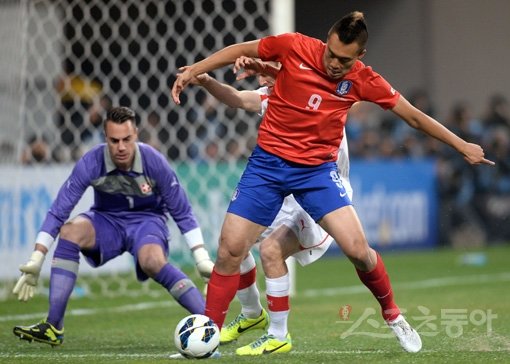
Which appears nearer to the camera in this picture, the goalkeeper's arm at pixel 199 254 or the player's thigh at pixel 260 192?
the player's thigh at pixel 260 192

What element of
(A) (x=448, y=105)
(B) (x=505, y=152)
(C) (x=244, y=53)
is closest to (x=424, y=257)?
(B) (x=505, y=152)

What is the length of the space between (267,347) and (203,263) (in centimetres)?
87

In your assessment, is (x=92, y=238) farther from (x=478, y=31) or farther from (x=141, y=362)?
(x=478, y=31)

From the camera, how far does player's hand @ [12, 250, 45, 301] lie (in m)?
7.14

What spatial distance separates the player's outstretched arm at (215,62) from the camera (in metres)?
6.32

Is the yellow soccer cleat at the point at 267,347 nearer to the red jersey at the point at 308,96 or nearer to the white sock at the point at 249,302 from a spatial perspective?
the white sock at the point at 249,302

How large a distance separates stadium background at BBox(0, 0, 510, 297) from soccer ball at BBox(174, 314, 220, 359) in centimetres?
491

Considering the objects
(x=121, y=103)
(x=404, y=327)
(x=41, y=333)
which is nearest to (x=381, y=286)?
(x=404, y=327)

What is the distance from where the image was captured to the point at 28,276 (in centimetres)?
717

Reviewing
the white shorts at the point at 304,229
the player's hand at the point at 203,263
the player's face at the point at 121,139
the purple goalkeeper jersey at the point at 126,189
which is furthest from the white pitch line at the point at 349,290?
the white shorts at the point at 304,229

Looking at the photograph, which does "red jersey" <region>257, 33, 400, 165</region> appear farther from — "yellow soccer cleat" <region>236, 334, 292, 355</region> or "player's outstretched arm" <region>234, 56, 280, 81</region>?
"yellow soccer cleat" <region>236, 334, 292, 355</region>

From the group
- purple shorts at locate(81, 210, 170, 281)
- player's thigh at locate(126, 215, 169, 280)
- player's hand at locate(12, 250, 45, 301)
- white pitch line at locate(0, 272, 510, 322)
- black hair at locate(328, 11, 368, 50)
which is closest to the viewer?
black hair at locate(328, 11, 368, 50)

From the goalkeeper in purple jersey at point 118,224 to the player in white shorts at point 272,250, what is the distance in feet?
0.94

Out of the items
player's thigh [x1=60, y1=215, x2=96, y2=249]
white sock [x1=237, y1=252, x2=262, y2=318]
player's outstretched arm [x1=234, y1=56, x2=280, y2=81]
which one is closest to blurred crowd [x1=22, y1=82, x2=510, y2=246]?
player's thigh [x1=60, y1=215, x2=96, y2=249]
